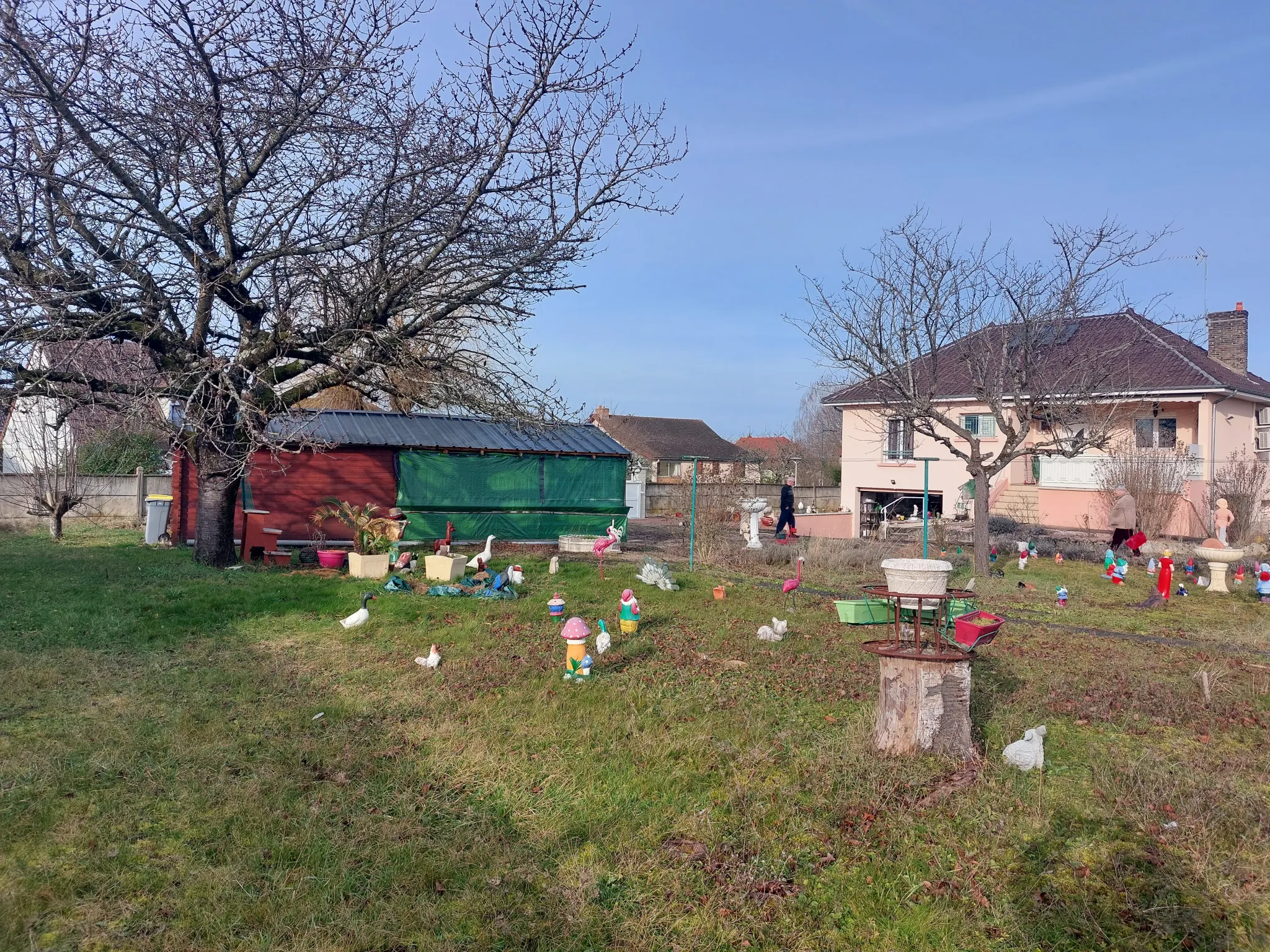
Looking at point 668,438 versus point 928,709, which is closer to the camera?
point 928,709

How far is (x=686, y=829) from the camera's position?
420 cm

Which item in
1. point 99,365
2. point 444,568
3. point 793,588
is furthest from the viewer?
point 99,365

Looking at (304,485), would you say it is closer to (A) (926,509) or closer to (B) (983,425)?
(A) (926,509)

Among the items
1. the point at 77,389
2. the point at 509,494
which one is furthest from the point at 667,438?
the point at 77,389

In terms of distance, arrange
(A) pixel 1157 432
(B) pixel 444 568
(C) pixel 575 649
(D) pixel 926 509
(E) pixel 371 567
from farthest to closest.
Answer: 1. (A) pixel 1157 432
2. (D) pixel 926 509
3. (E) pixel 371 567
4. (B) pixel 444 568
5. (C) pixel 575 649

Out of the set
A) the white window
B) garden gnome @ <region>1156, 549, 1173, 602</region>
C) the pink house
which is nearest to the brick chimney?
the pink house

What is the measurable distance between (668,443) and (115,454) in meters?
36.0

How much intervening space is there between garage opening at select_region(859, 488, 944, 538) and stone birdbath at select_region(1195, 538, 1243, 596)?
13438 millimetres

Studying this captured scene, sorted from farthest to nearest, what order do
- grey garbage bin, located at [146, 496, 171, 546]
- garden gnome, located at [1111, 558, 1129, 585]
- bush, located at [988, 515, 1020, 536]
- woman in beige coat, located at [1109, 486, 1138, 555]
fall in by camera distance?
bush, located at [988, 515, 1020, 536], woman in beige coat, located at [1109, 486, 1138, 555], grey garbage bin, located at [146, 496, 171, 546], garden gnome, located at [1111, 558, 1129, 585]

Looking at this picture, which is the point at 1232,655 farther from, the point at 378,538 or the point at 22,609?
the point at 22,609

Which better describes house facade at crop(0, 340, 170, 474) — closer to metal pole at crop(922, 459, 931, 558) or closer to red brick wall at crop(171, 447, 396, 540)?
red brick wall at crop(171, 447, 396, 540)

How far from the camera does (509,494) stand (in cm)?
1738

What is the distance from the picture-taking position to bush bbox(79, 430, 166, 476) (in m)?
24.0

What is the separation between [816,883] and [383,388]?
918cm
